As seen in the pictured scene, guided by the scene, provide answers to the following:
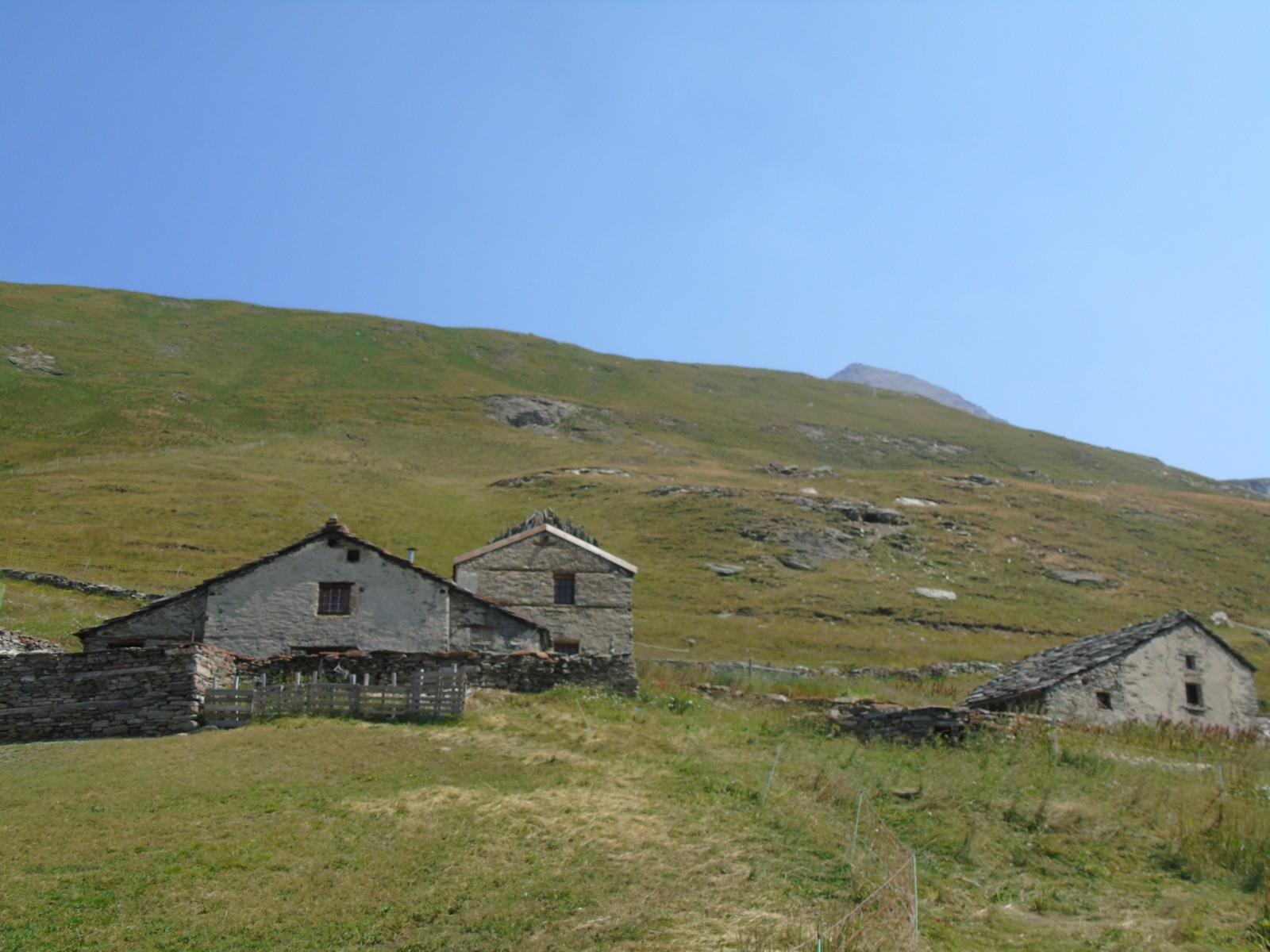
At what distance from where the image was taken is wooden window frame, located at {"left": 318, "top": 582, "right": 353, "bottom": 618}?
101 ft

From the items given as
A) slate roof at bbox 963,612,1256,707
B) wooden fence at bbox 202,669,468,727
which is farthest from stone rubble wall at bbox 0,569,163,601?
slate roof at bbox 963,612,1256,707

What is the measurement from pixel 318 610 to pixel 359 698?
27.3ft

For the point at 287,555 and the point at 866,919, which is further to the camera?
the point at 287,555

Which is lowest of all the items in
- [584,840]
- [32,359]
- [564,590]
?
[584,840]

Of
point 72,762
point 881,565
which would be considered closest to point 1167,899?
point 72,762

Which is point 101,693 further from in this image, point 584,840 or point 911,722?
point 911,722

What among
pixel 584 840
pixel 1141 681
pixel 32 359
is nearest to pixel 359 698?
pixel 584 840

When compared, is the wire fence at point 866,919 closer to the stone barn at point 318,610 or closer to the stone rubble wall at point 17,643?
the stone barn at point 318,610

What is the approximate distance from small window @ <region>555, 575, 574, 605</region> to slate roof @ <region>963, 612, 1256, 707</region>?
15748mm

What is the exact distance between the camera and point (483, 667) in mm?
26297

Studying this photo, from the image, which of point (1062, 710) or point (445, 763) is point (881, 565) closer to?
point (1062, 710)

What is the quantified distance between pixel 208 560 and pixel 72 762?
41.2 m

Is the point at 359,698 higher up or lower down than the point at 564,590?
lower down

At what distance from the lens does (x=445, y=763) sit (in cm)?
1859
